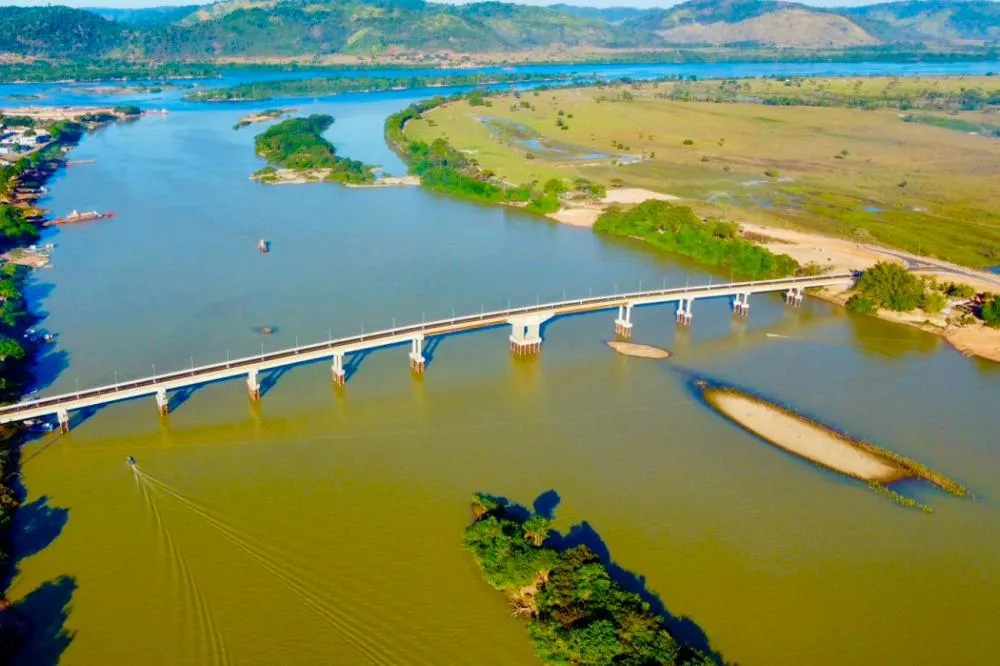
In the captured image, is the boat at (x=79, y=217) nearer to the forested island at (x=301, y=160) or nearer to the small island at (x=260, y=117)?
the forested island at (x=301, y=160)

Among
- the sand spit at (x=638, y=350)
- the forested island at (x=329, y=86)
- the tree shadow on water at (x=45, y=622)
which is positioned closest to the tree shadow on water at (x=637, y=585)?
the tree shadow on water at (x=45, y=622)

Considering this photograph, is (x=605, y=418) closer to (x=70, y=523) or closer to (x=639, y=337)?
(x=639, y=337)

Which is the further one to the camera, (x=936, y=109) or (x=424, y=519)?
(x=936, y=109)

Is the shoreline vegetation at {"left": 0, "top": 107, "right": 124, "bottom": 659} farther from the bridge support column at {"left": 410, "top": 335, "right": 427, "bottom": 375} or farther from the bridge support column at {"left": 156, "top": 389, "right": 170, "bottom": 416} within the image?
the bridge support column at {"left": 410, "top": 335, "right": 427, "bottom": 375}

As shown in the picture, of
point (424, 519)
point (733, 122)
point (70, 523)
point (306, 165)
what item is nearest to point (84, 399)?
point (70, 523)

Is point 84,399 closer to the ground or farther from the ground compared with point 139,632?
farther from the ground

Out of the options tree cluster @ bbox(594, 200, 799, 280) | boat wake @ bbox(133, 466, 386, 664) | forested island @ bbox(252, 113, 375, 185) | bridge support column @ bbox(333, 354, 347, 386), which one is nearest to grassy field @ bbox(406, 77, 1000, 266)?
tree cluster @ bbox(594, 200, 799, 280)

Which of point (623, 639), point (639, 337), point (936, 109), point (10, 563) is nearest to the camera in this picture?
point (623, 639)

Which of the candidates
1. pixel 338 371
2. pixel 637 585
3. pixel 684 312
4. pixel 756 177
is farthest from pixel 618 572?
pixel 756 177
